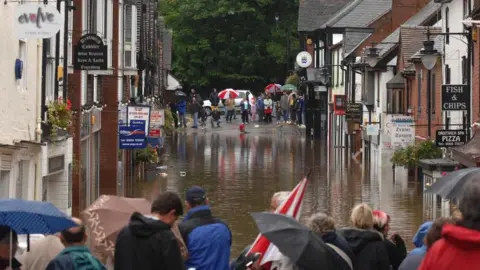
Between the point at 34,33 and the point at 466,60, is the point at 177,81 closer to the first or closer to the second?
the point at 466,60

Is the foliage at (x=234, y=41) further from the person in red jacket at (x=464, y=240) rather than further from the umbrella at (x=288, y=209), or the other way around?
the person in red jacket at (x=464, y=240)

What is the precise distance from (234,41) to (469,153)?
198 ft

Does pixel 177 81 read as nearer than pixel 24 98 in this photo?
No

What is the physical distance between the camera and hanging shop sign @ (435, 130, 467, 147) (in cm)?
3039

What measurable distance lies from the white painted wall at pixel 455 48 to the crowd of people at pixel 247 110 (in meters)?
30.5

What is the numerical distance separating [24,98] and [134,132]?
15071 millimetres

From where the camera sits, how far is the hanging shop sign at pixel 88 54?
2848 cm

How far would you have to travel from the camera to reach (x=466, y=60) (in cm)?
3347

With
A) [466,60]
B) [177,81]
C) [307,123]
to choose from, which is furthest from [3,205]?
[177,81]

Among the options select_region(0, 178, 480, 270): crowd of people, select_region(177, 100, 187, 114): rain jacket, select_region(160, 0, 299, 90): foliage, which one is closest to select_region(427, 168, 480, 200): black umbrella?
select_region(0, 178, 480, 270): crowd of people

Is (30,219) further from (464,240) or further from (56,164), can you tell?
(56,164)

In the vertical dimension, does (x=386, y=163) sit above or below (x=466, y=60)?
below

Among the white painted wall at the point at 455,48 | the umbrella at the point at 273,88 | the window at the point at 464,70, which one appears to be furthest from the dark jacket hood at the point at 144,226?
the umbrella at the point at 273,88

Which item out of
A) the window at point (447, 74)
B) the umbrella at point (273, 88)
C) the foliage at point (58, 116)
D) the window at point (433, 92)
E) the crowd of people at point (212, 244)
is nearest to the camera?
the crowd of people at point (212, 244)
